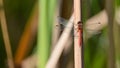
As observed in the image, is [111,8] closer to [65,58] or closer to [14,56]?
[65,58]

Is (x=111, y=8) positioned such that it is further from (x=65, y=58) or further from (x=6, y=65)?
(x=6, y=65)

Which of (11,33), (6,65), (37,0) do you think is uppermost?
(37,0)

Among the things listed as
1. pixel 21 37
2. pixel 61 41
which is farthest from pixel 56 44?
pixel 21 37

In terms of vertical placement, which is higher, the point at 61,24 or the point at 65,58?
the point at 61,24

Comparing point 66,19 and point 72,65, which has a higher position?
point 66,19

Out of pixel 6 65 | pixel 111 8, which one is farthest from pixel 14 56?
pixel 111 8

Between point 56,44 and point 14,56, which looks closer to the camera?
point 56,44

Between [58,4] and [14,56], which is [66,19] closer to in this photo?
[58,4]
